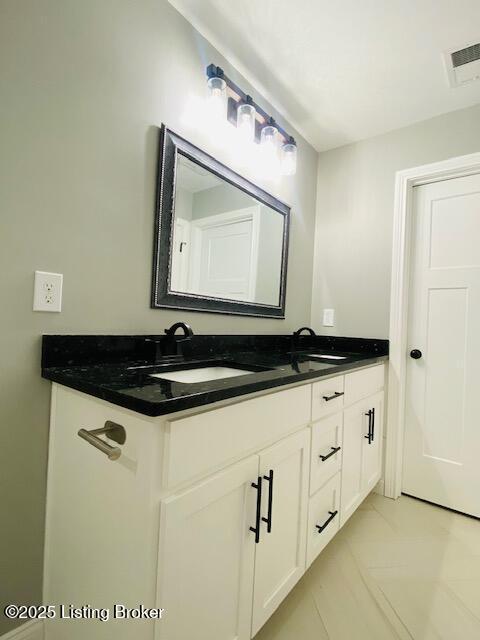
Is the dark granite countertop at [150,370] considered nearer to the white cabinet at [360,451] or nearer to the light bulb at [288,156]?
the white cabinet at [360,451]

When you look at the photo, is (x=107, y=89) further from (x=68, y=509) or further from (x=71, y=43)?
(x=68, y=509)

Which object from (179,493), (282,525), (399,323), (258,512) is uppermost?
(399,323)

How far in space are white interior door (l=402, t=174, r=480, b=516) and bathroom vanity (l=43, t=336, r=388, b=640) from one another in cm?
104

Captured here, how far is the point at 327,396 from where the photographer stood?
1271 millimetres

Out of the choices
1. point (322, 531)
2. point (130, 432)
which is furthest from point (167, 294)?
point (322, 531)

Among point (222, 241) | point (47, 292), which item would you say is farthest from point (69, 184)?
point (222, 241)

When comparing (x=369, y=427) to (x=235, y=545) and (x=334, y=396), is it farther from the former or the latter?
(x=235, y=545)

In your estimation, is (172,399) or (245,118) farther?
(245,118)

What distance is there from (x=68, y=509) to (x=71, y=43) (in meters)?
1.41

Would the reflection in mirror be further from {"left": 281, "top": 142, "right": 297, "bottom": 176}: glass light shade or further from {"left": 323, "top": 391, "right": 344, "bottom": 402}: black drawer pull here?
{"left": 323, "top": 391, "right": 344, "bottom": 402}: black drawer pull

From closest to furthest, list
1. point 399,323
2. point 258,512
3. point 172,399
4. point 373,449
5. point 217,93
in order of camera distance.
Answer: point 172,399 < point 258,512 < point 217,93 < point 373,449 < point 399,323

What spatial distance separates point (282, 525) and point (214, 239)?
1198 millimetres

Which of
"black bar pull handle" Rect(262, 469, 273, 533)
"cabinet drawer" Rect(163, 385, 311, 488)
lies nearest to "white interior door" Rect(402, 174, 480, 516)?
"cabinet drawer" Rect(163, 385, 311, 488)

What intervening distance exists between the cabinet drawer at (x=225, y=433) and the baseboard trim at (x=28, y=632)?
2.56 ft
